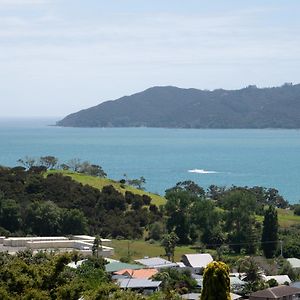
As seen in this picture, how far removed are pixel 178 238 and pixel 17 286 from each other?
Result: 32016 mm

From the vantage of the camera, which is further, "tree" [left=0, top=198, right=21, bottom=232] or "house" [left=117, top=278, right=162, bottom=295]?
"tree" [left=0, top=198, right=21, bottom=232]

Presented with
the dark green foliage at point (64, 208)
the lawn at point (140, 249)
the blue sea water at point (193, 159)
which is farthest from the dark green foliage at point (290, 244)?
the blue sea water at point (193, 159)

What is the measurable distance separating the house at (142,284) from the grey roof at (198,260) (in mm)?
5771

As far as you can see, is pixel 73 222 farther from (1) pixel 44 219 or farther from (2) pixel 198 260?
(2) pixel 198 260

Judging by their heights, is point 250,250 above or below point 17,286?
below

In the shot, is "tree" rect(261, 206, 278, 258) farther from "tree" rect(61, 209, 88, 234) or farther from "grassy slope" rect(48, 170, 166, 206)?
"grassy slope" rect(48, 170, 166, 206)

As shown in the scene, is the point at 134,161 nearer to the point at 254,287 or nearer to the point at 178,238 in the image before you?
the point at 178,238

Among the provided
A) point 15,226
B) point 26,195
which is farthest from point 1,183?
point 15,226

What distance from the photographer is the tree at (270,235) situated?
43.0 meters

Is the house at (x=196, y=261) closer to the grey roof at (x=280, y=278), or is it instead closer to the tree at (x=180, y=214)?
the grey roof at (x=280, y=278)

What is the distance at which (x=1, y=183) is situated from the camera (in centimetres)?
5491

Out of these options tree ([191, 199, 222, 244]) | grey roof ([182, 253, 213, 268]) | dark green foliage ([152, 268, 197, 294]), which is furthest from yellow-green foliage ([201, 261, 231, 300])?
tree ([191, 199, 222, 244])

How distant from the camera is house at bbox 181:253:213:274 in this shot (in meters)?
37.0

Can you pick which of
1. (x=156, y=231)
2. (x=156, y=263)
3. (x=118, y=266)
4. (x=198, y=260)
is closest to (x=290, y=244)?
(x=198, y=260)
